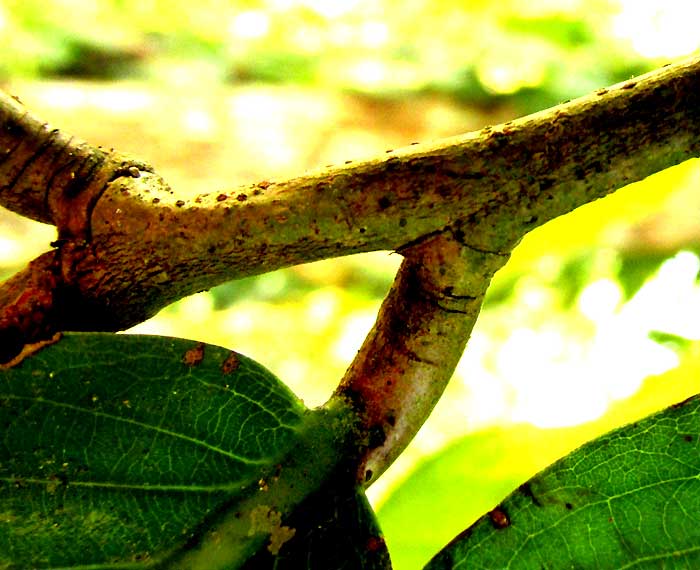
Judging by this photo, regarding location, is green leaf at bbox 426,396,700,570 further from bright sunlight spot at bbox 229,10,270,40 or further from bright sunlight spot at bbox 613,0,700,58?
bright sunlight spot at bbox 229,10,270,40

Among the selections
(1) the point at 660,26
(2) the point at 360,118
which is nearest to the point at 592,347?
(1) the point at 660,26

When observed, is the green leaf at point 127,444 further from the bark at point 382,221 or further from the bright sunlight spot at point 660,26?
the bright sunlight spot at point 660,26

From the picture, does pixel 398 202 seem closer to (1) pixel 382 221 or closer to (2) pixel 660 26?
(1) pixel 382 221

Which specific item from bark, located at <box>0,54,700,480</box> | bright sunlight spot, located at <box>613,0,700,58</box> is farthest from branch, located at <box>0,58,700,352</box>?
bright sunlight spot, located at <box>613,0,700,58</box>

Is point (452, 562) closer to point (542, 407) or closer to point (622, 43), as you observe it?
point (542, 407)

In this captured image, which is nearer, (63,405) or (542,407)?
(63,405)

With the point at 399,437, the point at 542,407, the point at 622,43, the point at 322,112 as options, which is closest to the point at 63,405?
the point at 399,437

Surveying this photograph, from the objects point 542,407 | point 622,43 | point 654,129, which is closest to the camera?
point 654,129
